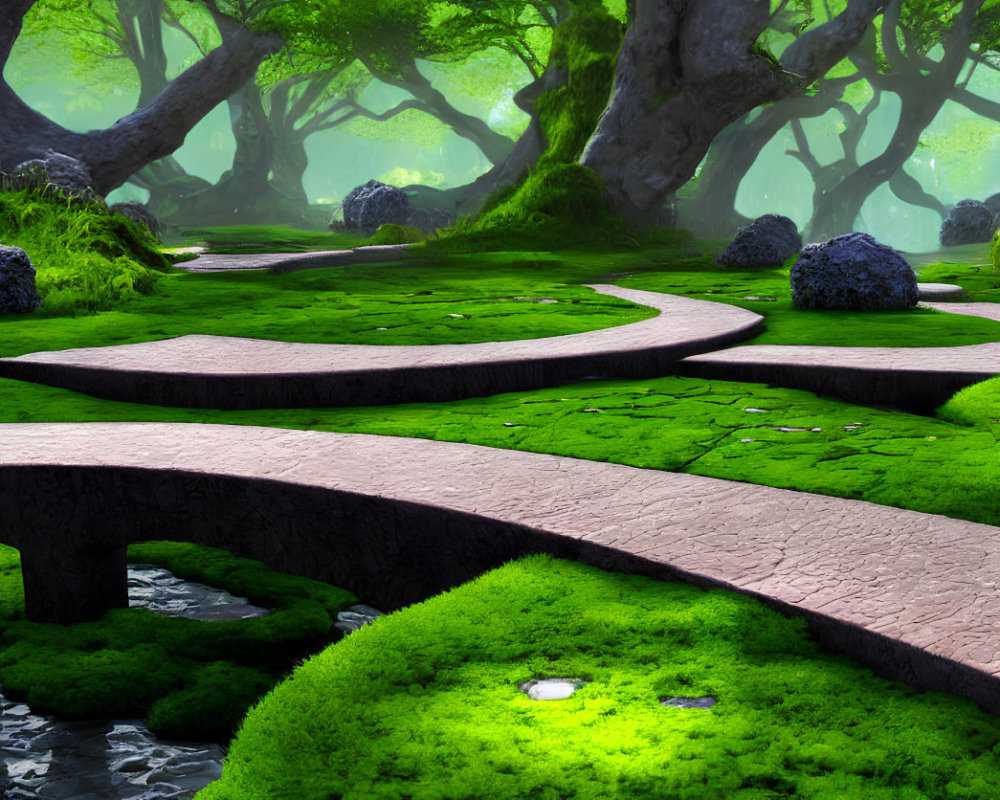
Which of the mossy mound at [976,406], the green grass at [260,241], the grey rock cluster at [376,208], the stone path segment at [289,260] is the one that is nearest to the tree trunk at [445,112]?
the grey rock cluster at [376,208]

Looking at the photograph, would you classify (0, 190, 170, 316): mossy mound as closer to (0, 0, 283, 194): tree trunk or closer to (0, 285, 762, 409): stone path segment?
(0, 285, 762, 409): stone path segment

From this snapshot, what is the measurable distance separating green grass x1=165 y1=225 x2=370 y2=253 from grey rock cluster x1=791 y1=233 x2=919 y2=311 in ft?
32.1

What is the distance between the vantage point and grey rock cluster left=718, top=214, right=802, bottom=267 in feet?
38.7

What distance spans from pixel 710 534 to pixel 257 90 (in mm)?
31533

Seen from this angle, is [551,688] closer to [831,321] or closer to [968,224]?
[831,321]

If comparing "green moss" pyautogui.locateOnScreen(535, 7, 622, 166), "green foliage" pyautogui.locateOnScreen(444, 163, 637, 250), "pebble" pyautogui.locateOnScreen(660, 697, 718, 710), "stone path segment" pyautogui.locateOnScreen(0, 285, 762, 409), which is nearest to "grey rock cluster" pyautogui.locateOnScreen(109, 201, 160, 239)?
"green foliage" pyautogui.locateOnScreen(444, 163, 637, 250)

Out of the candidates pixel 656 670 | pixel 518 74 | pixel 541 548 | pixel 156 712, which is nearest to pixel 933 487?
pixel 541 548

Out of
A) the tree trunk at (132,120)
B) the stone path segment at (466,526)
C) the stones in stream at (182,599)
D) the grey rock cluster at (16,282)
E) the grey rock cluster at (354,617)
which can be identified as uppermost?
the tree trunk at (132,120)

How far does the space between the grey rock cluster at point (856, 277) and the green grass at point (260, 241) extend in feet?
32.1

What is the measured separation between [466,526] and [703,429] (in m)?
1.49

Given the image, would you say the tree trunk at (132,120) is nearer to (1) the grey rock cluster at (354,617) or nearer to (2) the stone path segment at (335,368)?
(2) the stone path segment at (335,368)

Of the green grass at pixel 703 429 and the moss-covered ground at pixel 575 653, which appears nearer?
the moss-covered ground at pixel 575 653

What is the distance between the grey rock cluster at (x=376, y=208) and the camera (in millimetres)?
20703

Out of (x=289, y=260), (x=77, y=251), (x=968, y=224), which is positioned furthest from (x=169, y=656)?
(x=968, y=224)
